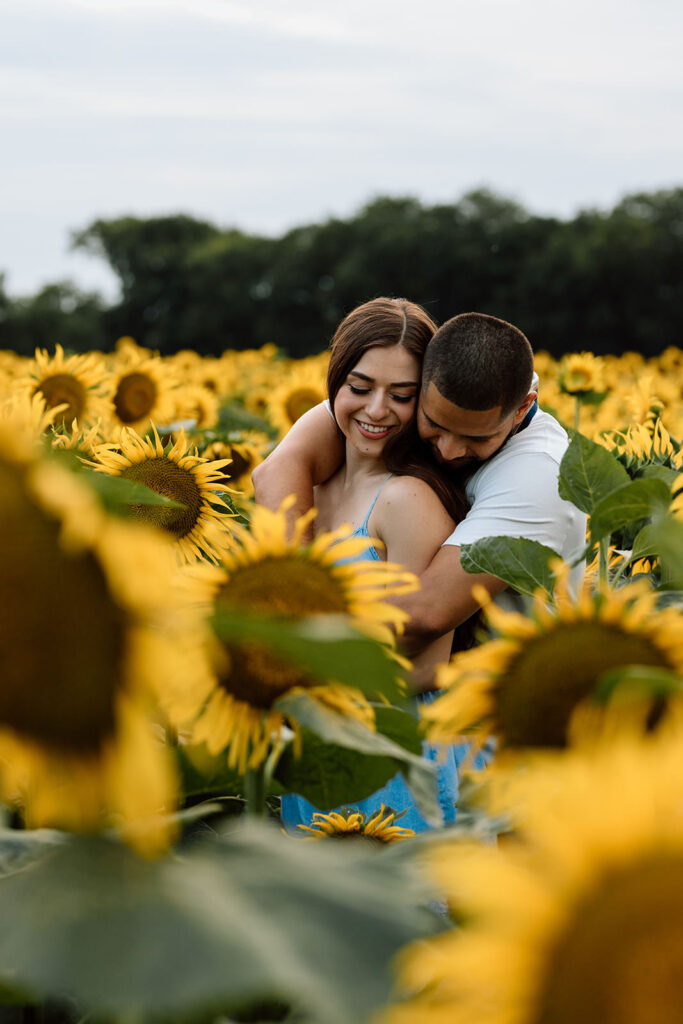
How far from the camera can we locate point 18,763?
2.58 feet

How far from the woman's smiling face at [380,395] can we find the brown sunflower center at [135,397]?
4.89 feet

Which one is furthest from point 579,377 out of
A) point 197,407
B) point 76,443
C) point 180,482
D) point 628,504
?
point 628,504

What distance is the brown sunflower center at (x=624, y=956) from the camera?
1.92 ft

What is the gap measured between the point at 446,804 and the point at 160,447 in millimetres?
1220

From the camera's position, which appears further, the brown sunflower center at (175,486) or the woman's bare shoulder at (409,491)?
the woman's bare shoulder at (409,491)

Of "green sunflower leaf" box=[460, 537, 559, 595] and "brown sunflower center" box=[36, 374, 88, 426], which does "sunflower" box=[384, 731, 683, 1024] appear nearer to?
"green sunflower leaf" box=[460, 537, 559, 595]

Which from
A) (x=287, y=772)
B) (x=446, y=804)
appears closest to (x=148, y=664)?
(x=287, y=772)

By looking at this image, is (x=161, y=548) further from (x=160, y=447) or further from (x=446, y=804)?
(x=446, y=804)

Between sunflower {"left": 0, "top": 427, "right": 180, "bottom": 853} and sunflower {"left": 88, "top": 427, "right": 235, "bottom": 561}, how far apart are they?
58.3 inches

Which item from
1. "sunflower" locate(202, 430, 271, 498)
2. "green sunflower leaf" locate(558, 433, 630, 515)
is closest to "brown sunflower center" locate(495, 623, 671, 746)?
"green sunflower leaf" locate(558, 433, 630, 515)

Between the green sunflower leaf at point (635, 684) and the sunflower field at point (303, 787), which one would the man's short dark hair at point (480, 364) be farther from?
the green sunflower leaf at point (635, 684)

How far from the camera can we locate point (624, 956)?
1.96 feet

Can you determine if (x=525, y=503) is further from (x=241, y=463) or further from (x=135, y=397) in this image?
(x=135, y=397)

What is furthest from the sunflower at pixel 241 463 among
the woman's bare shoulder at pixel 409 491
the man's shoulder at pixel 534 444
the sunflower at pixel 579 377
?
the sunflower at pixel 579 377
